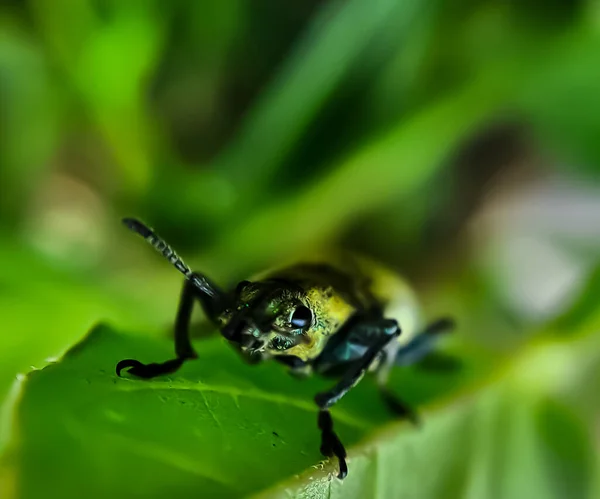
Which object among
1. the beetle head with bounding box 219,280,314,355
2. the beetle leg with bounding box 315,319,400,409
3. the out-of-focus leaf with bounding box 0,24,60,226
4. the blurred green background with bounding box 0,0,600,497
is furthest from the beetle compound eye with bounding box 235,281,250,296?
the out-of-focus leaf with bounding box 0,24,60,226

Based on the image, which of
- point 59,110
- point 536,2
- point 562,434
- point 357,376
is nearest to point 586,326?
point 562,434

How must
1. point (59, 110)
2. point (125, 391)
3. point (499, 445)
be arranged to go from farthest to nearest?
point (59, 110), point (499, 445), point (125, 391)

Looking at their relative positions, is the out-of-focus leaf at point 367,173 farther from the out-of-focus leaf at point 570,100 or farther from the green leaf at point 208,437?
the green leaf at point 208,437

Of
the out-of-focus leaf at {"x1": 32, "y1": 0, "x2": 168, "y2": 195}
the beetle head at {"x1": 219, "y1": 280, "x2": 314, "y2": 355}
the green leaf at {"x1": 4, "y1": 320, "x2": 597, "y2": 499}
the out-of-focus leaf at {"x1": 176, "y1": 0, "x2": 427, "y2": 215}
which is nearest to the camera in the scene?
the green leaf at {"x1": 4, "y1": 320, "x2": 597, "y2": 499}

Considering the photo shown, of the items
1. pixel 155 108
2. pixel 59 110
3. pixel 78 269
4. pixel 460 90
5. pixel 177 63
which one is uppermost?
pixel 460 90

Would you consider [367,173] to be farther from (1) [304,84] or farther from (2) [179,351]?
(2) [179,351]

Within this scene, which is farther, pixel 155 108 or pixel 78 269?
pixel 155 108

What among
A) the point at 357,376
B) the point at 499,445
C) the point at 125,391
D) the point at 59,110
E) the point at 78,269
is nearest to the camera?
the point at 125,391

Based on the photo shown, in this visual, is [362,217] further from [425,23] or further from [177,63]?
[177,63]

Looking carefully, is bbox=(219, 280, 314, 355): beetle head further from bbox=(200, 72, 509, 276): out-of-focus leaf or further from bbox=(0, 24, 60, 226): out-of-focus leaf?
bbox=(0, 24, 60, 226): out-of-focus leaf
